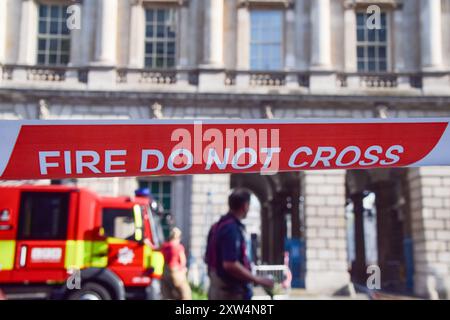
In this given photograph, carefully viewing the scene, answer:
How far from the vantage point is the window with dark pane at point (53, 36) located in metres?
20.6

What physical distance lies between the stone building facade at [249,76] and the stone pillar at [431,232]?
0.04 m

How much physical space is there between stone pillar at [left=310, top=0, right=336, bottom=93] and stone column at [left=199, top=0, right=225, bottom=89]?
10.5 feet

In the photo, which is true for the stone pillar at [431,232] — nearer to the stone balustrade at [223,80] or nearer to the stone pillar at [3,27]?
the stone balustrade at [223,80]

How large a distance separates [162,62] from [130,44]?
1273mm

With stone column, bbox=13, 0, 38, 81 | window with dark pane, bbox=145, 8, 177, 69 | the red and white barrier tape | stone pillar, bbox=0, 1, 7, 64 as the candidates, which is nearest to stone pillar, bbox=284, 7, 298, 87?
window with dark pane, bbox=145, 8, 177, 69

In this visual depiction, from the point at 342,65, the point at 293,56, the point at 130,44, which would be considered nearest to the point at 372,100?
the point at 342,65

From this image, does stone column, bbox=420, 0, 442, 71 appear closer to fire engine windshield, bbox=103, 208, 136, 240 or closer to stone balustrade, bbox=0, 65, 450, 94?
stone balustrade, bbox=0, 65, 450, 94

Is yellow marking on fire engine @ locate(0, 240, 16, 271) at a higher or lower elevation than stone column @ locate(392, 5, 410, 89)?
lower

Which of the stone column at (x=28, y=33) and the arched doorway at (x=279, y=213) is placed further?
the arched doorway at (x=279, y=213)

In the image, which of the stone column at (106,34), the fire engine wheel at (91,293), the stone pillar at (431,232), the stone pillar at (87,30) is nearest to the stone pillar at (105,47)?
the stone column at (106,34)

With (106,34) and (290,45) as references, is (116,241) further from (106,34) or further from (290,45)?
(290,45)

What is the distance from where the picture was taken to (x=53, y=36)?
20766mm

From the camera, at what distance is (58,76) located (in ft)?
65.4

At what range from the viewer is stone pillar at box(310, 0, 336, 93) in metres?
20.3
